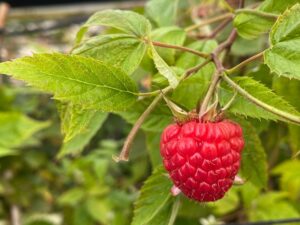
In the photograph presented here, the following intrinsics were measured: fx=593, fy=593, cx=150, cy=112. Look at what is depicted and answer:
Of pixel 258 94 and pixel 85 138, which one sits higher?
pixel 258 94

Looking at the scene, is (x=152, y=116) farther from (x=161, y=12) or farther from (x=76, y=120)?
(x=161, y=12)

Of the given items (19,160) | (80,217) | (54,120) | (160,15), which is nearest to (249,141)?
(160,15)

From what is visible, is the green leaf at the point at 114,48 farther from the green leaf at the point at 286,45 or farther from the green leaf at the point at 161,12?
the green leaf at the point at 161,12

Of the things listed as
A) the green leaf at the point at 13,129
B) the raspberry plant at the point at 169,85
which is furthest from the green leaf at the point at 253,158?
the green leaf at the point at 13,129

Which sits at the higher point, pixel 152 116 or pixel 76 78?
pixel 76 78

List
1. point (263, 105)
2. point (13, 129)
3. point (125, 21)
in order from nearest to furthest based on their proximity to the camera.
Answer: point (263, 105)
point (125, 21)
point (13, 129)

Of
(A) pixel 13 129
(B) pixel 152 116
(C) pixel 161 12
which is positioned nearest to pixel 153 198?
(B) pixel 152 116

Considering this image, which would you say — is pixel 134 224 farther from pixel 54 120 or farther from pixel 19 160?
pixel 54 120

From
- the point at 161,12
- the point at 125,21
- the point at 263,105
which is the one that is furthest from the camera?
the point at 161,12
